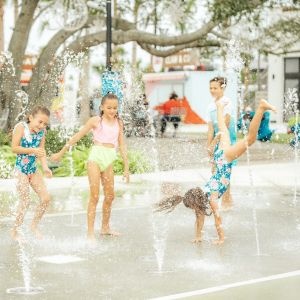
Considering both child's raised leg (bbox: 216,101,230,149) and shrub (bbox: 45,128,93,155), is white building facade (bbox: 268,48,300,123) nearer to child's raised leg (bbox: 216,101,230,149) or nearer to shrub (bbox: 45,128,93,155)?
shrub (bbox: 45,128,93,155)

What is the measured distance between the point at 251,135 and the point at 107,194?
1842mm

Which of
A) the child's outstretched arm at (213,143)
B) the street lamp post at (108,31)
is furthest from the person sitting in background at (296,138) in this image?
the child's outstretched arm at (213,143)

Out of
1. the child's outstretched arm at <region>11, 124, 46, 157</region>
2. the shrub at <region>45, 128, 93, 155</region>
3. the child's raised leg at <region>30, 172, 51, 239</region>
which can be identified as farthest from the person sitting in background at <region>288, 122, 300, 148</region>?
the child's outstretched arm at <region>11, 124, 46, 157</region>

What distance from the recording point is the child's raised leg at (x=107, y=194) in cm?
880

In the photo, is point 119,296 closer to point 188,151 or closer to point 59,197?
point 59,197

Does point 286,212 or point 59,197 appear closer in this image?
point 286,212

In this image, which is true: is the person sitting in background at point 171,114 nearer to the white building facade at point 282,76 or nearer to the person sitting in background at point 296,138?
the person sitting in background at point 296,138

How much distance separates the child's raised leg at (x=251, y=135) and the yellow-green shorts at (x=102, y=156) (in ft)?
4.16

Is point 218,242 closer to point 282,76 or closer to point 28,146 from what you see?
point 28,146

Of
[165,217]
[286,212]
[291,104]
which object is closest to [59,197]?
[165,217]

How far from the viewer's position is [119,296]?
6.12 metres

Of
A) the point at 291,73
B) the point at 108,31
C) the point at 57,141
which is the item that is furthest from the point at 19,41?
the point at 291,73

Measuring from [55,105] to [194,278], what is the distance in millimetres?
23877

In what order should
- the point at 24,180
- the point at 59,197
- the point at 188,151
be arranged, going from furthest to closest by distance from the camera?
the point at 188,151 → the point at 59,197 → the point at 24,180
